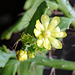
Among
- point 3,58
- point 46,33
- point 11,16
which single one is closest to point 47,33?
point 46,33

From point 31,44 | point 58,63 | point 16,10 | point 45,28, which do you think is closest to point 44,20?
point 45,28

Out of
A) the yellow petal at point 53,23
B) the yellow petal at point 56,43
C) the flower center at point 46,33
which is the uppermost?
the yellow petal at point 53,23

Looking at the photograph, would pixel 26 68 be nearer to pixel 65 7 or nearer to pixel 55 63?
pixel 55 63

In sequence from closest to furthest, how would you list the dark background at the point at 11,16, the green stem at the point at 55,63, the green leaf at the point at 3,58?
1. the green leaf at the point at 3,58
2. the green stem at the point at 55,63
3. the dark background at the point at 11,16

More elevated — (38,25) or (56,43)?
(38,25)

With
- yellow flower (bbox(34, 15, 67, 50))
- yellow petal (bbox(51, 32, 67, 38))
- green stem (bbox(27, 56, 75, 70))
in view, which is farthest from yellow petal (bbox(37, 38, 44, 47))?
green stem (bbox(27, 56, 75, 70))

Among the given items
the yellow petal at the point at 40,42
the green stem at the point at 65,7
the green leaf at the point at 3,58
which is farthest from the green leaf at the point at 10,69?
the green stem at the point at 65,7

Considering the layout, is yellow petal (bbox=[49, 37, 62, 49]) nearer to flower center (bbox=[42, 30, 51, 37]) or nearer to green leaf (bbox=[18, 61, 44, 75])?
flower center (bbox=[42, 30, 51, 37])

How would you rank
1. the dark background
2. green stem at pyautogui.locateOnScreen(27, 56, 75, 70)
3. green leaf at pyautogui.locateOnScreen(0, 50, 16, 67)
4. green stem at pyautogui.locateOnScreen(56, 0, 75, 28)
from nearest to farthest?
green leaf at pyautogui.locateOnScreen(0, 50, 16, 67), green stem at pyautogui.locateOnScreen(56, 0, 75, 28), green stem at pyautogui.locateOnScreen(27, 56, 75, 70), the dark background

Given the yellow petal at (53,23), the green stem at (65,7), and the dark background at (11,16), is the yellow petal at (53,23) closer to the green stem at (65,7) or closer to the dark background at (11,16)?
the green stem at (65,7)
